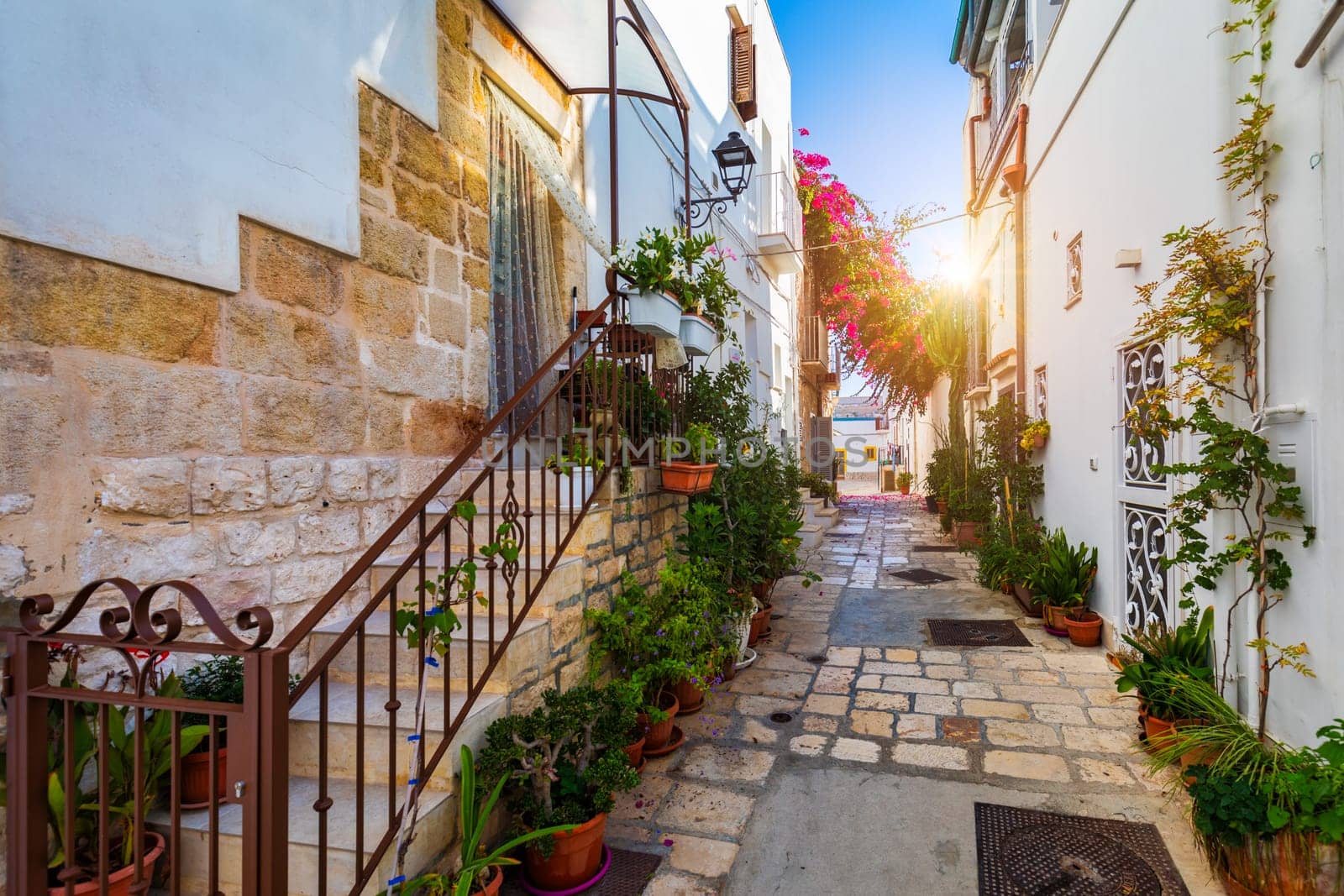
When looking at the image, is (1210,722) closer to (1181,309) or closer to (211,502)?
(1181,309)

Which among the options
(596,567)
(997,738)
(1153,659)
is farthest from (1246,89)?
(596,567)

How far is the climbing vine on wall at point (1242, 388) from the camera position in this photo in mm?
2689

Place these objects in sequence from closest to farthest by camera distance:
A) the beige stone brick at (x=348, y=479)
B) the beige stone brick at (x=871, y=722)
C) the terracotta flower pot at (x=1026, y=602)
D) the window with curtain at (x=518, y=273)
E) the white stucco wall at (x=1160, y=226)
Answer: the white stucco wall at (x=1160, y=226), the beige stone brick at (x=348, y=479), the beige stone brick at (x=871, y=722), the window with curtain at (x=518, y=273), the terracotta flower pot at (x=1026, y=602)

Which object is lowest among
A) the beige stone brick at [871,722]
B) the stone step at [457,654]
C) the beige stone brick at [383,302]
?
the beige stone brick at [871,722]

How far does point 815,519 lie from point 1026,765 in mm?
8364

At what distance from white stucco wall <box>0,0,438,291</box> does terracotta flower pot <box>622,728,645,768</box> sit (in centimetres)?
247

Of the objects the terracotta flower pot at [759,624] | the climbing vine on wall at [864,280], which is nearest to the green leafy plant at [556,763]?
the terracotta flower pot at [759,624]

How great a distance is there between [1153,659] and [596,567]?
2.79 meters

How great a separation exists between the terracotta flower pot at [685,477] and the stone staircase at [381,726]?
87cm

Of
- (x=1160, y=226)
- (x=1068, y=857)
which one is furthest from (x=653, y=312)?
(x=1068, y=857)

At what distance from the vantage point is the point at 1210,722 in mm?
2955

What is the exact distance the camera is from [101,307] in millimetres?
2109

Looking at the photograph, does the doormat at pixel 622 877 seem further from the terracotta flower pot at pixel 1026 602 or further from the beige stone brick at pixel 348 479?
the terracotta flower pot at pixel 1026 602

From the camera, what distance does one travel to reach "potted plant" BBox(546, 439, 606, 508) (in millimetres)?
3307
